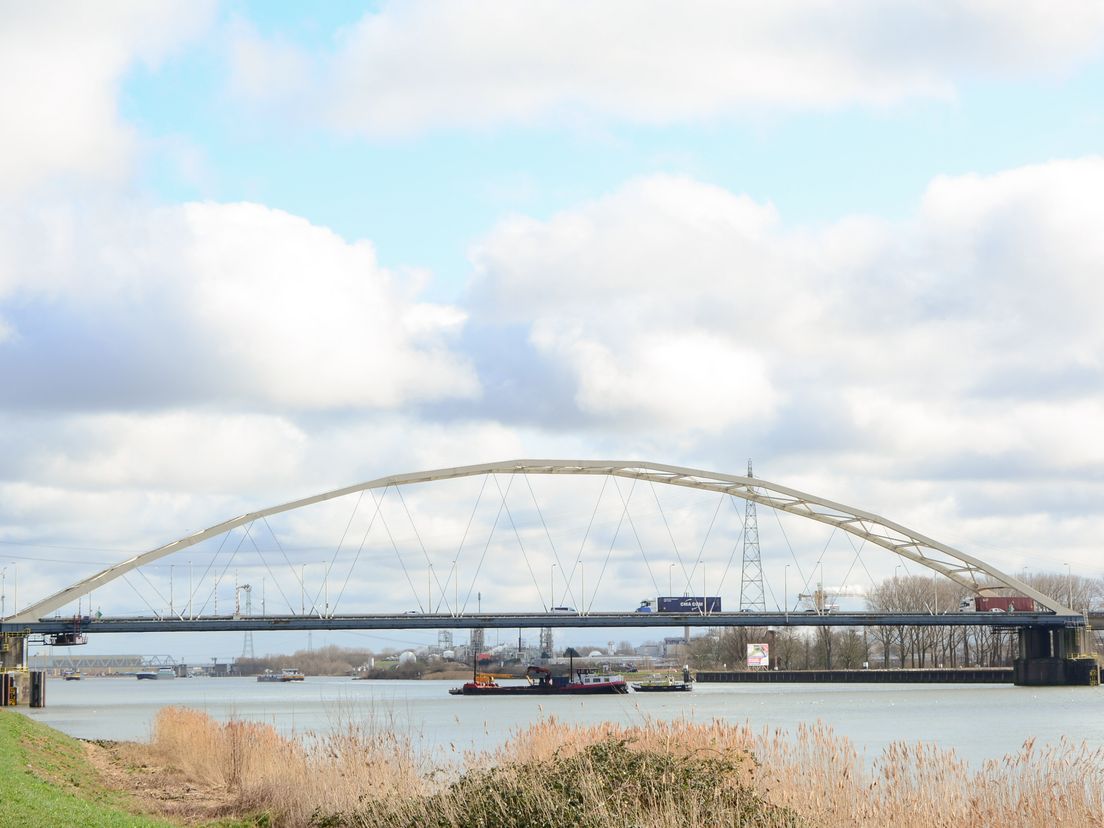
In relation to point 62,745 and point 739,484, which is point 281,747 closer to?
point 62,745

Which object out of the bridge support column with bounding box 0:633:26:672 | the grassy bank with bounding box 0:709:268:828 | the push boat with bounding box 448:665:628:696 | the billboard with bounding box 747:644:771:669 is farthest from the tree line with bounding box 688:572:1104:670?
the grassy bank with bounding box 0:709:268:828

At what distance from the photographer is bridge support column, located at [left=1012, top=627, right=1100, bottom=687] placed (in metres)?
129

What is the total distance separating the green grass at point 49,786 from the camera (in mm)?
22781

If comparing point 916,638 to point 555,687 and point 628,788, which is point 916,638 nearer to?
point 555,687

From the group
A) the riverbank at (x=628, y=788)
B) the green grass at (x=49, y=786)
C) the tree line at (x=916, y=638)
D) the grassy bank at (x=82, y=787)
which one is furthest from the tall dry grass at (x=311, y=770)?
the tree line at (x=916, y=638)

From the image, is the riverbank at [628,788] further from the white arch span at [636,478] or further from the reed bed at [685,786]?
the white arch span at [636,478]

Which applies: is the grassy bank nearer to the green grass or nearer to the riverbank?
the green grass

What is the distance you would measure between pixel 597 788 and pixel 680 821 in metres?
1.26

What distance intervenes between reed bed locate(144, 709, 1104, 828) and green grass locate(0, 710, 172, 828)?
11.8 feet

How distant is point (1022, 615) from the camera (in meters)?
127

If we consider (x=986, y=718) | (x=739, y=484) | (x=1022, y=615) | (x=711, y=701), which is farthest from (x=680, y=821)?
(x=1022, y=615)

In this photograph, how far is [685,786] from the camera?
1888cm

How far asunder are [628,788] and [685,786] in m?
0.80

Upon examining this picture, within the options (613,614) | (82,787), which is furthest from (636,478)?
(82,787)
